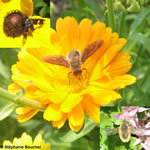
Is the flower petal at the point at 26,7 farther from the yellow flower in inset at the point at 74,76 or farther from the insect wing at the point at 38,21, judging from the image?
the yellow flower in inset at the point at 74,76

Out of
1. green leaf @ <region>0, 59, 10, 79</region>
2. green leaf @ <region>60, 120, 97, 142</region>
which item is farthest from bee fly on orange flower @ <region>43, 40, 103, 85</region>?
green leaf @ <region>0, 59, 10, 79</region>

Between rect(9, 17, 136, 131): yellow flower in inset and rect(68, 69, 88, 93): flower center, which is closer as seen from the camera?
rect(9, 17, 136, 131): yellow flower in inset

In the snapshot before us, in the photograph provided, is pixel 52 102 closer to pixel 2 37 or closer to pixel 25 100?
pixel 25 100

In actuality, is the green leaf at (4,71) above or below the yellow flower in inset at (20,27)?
below

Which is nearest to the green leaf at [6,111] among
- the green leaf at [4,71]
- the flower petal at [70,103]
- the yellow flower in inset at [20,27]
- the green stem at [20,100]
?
the green stem at [20,100]

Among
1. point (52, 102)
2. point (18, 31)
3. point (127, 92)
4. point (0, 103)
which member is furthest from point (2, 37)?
point (127, 92)

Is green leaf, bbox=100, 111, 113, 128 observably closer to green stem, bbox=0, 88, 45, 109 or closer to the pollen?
green stem, bbox=0, 88, 45, 109

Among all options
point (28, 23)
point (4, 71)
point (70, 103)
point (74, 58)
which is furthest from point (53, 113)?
point (4, 71)
